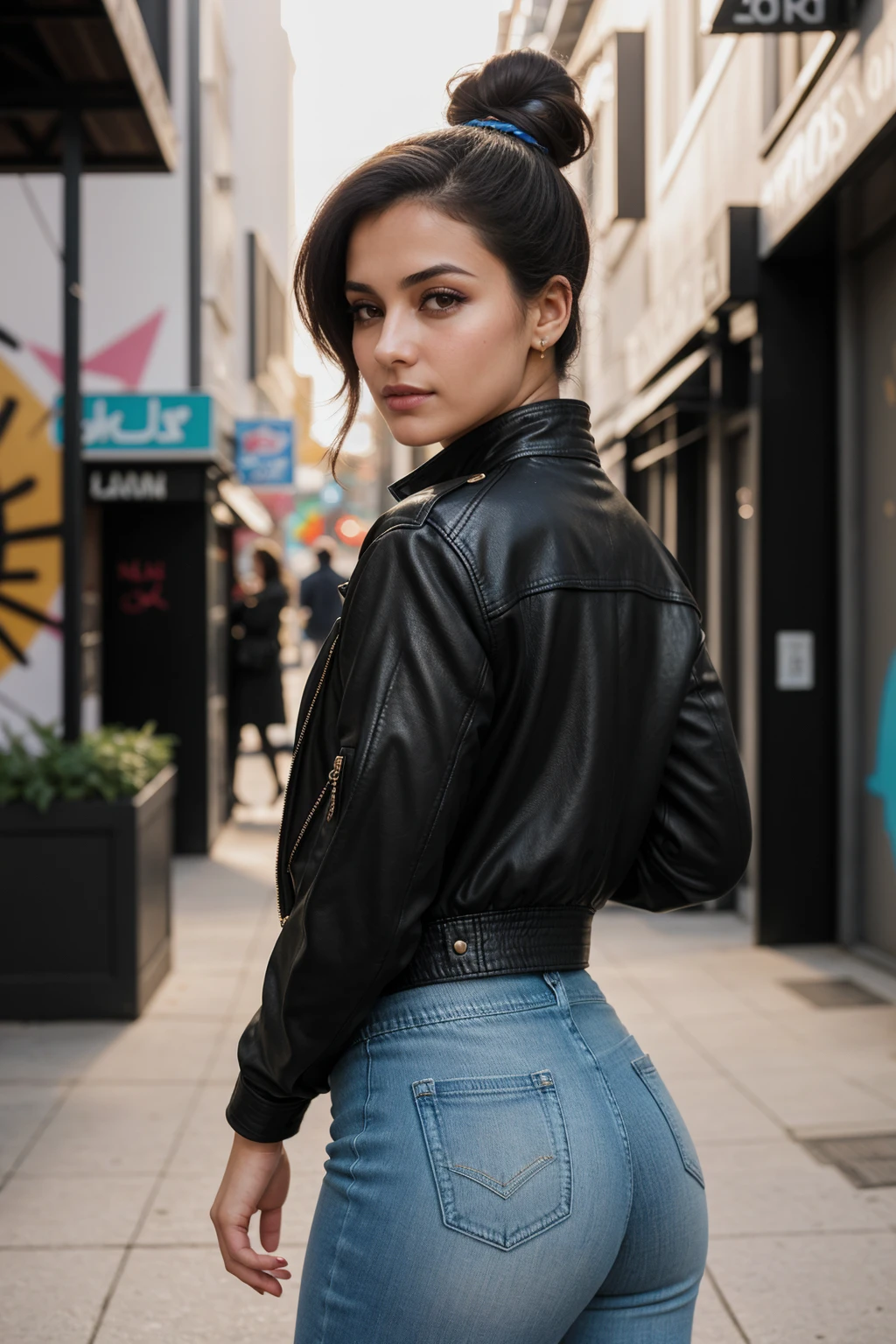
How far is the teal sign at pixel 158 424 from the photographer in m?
10.1

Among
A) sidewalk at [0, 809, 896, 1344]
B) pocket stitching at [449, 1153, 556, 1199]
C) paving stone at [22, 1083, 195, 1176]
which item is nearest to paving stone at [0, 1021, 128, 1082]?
sidewalk at [0, 809, 896, 1344]

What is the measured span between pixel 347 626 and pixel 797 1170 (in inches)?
130

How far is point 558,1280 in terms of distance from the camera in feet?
4.04

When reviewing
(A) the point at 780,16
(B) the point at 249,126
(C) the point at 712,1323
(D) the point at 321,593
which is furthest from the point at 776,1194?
(B) the point at 249,126

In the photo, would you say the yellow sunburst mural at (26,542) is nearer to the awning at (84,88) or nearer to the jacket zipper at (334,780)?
the awning at (84,88)

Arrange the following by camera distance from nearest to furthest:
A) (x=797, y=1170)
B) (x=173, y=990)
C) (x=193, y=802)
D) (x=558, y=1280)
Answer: (x=558, y=1280) → (x=797, y=1170) → (x=173, y=990) → (x=193, y=802)

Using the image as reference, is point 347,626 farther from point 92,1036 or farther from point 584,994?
point 92,1036

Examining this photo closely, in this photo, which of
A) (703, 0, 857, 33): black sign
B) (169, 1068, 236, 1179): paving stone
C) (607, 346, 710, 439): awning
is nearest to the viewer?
(169, 1068, 236, 1179): paving stone

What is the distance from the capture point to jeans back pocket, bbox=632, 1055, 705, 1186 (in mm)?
1357

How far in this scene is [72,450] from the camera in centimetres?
634

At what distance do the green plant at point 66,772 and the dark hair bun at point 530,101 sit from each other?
4.55 meters

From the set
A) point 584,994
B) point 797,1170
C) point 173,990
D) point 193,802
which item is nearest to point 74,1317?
point 797,1170

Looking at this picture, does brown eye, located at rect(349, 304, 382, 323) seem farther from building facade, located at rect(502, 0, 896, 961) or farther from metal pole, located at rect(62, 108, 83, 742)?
metal pole, located at rect(62, 108, 83, 742)

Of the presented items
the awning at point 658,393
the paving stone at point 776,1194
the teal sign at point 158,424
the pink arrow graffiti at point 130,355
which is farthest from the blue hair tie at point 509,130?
the pink arrow graffiti at point 130,355
